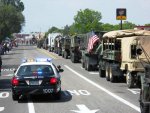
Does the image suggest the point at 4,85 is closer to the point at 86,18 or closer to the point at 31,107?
the point at 31,107

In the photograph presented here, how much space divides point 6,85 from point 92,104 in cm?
935

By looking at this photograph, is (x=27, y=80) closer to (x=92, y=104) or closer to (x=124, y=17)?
(x=92, y=104)

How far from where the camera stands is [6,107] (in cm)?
1784

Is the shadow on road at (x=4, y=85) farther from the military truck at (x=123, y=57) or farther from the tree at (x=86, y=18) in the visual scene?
the tree at (x=86, y=18)

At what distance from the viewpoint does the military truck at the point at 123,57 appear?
24.5 meters

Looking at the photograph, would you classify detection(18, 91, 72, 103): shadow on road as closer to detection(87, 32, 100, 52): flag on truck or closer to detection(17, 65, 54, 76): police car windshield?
detection(17, 65, 54, 76): police car windshield

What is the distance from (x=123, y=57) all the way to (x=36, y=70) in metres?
7.56

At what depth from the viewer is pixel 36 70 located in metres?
19.6

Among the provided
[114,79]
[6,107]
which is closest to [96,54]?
[114,79]

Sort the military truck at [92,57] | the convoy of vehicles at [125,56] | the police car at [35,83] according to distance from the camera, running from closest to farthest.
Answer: the police car at [35,83]
the convoy of vehicles at [125,56]
the military truck at [92,57]

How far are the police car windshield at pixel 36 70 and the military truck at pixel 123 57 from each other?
5354 millimetres

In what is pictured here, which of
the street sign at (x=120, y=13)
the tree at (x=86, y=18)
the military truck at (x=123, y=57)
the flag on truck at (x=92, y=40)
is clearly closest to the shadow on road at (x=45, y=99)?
the military truck at (x=123, y=57)

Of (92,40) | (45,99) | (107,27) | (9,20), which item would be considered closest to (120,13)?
(92,40)

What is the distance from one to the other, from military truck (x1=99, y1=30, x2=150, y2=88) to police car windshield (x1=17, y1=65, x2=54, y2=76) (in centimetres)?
535
